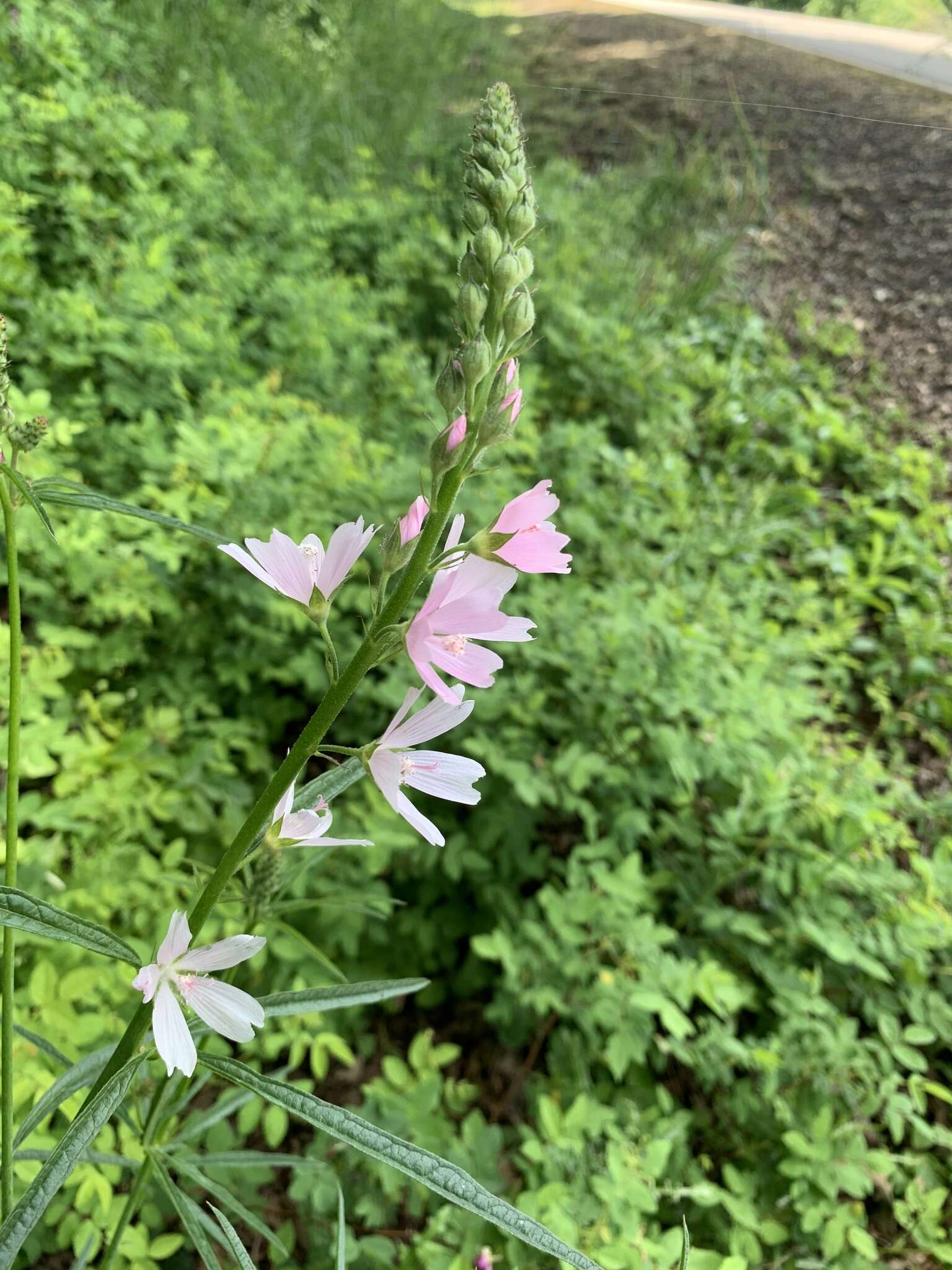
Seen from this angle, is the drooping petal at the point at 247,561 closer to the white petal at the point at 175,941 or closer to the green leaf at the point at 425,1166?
the white petal at the point at 175,941

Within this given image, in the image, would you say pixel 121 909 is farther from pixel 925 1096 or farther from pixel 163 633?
pixel 925 1096

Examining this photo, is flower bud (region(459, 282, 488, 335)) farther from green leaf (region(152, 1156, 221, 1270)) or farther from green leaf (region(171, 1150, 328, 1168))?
green leaf (region(171, 1150, 328, 1168))

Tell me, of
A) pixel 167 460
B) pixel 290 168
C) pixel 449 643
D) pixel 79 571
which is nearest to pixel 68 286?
pixel 167 460

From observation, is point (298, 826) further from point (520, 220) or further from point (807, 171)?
point (807, 171)

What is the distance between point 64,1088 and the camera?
84 centimetres

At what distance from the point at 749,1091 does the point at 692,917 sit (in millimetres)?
468

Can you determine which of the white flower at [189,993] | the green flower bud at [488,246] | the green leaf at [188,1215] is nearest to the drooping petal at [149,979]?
the white flower at [189,993]

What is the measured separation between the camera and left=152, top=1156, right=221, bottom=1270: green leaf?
0.75 m

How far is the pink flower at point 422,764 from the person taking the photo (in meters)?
0.67

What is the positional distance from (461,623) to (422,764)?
0.18m

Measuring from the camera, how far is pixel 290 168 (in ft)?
14.1

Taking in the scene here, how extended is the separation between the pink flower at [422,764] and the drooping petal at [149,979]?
25 cm

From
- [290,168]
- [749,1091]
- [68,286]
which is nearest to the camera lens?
[749,1091]

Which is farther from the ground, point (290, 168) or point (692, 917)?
point (290, 168)
